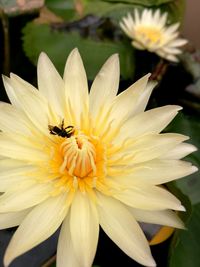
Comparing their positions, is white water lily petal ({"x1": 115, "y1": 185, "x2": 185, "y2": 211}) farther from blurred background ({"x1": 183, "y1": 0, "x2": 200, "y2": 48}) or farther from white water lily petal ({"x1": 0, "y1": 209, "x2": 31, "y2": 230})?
blurred background ({"x1": 183, "y1": 0, "x2": 200, "y2": 48})

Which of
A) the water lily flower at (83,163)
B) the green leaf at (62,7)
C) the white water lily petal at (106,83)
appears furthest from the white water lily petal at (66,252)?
the green leaf at (62,7)

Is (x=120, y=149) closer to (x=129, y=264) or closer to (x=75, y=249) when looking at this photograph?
(x=75, y=249)

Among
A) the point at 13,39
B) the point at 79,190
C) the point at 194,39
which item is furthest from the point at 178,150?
the point at 194,39

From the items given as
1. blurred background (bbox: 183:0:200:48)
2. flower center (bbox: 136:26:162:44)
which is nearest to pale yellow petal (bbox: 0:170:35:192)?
flower center (bbox: 136:26:162:44)

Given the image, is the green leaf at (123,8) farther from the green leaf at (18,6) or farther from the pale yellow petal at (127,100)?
the pale yellow petal at (127,100)

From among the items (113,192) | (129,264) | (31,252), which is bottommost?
(129,264)

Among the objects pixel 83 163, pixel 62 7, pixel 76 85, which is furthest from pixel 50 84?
pixel 62 7
